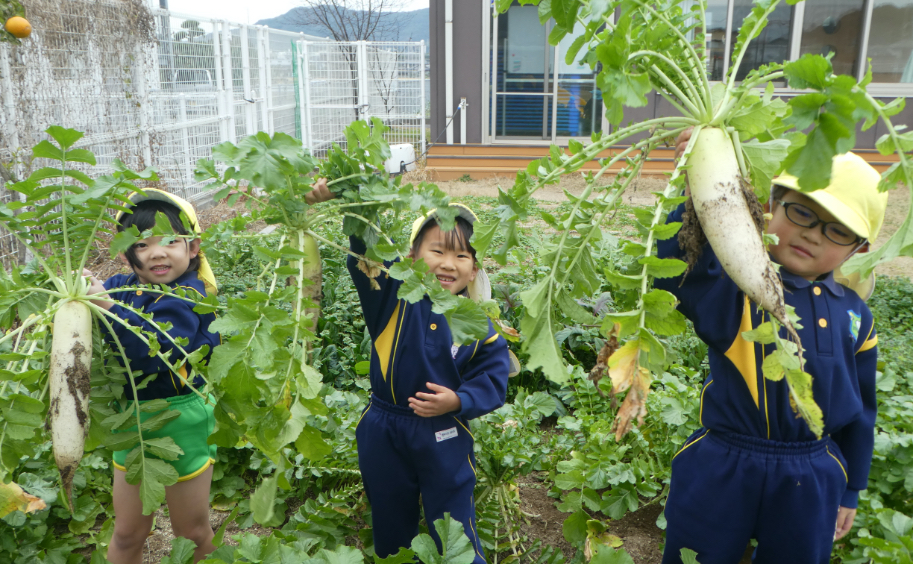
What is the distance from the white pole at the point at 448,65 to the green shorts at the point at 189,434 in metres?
10.3

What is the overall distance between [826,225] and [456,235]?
3.49 feet

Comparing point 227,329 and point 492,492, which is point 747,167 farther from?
point 492,492

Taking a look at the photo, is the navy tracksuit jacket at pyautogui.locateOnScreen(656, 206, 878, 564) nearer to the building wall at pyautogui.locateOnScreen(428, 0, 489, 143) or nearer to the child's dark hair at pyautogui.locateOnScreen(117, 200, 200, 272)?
the child's dark hair at pyautogui.locateOnScreen(117, 200, 200, 272)

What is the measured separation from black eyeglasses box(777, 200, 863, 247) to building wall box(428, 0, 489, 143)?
10565 mm

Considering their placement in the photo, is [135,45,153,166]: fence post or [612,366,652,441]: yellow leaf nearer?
[612,366,652,441]: yellow leaf

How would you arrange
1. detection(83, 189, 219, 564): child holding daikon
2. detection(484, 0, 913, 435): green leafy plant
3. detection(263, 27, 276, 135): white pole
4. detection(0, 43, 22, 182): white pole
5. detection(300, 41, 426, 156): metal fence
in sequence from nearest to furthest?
detection(484, 0, 913, 435): green leafy plant → detection(83, 189, 219, 564): child holding daikon → detection(0, 43, 22, 182): white pole → detection(263, 27, 276, 135): white pole → detection(300, 41, 426, 156): metal fence

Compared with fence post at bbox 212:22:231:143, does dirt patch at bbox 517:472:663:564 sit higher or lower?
lower

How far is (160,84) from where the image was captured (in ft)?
23.3

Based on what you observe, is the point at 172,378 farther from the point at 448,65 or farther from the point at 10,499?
the point at 448,65

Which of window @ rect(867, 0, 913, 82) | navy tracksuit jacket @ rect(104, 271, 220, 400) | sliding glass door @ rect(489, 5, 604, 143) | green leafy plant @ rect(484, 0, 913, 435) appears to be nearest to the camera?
green leafy plant @ rect(484, 0, 913, 435)

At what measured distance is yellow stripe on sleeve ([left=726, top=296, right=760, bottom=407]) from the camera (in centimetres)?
165

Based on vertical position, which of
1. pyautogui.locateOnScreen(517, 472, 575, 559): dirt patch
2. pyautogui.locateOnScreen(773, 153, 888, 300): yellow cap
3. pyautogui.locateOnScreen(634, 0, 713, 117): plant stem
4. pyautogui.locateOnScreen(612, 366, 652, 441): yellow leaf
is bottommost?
pyautogui.locateOnScreen(517, 472, 575, 559): dirt patch

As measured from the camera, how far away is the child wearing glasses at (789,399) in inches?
62.2

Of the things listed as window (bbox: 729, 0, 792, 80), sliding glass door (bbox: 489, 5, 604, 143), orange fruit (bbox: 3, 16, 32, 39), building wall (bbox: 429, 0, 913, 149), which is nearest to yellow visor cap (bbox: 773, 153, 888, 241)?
orange fruit (bbox: 3, 16, 32, 39)
